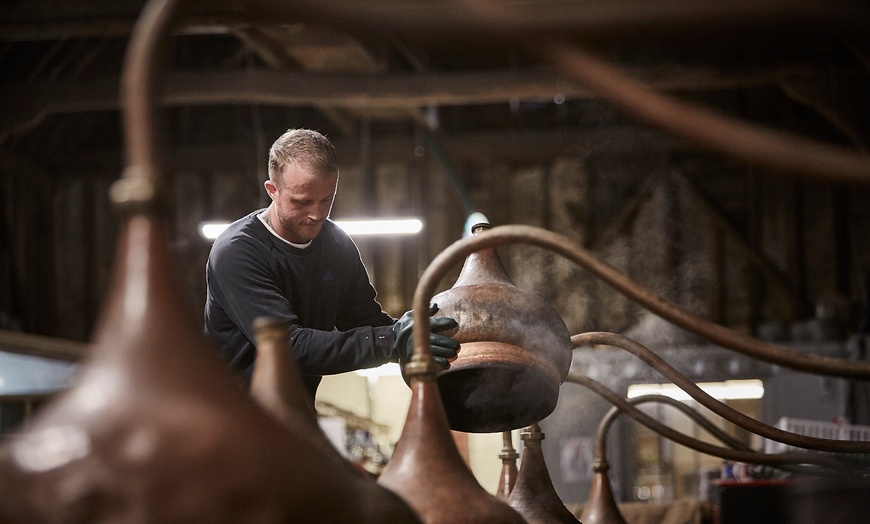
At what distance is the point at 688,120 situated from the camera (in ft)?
3.07

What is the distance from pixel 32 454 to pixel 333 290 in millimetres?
1662

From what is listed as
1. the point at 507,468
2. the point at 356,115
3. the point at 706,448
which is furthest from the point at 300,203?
the point at 356,115

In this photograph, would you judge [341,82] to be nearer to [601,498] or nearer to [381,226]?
[381,226]

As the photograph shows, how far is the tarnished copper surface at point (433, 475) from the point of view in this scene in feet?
4.01

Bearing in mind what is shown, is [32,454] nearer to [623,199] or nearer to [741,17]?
[741,17]

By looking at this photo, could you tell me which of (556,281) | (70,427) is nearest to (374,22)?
(70,427)

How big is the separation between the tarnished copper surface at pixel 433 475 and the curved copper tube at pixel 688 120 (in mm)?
470

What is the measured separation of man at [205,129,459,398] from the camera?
6.84ft

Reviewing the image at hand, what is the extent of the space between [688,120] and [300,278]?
162 cm

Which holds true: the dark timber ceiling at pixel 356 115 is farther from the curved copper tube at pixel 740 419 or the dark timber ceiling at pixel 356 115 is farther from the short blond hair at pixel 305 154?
the curved copper tube at pixel 740 419

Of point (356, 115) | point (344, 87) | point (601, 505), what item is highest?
point (356, 115)

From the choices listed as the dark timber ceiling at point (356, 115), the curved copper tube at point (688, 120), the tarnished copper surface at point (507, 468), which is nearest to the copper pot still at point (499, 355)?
the tarnished copper surface at point (507, 468)

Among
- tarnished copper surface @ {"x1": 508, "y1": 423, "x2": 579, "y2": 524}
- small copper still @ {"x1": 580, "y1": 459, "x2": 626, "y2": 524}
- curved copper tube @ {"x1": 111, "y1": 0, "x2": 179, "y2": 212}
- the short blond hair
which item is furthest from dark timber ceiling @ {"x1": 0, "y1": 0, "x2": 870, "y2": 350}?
curved copper tube @ {"x1": 111, "y1": 0, "x2": 179, "y2": 212}

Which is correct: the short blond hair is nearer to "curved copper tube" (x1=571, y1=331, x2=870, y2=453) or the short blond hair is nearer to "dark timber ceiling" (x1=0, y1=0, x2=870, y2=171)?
"curved copper tube" (x1=571, y1=331, x2=870, y2=453)
